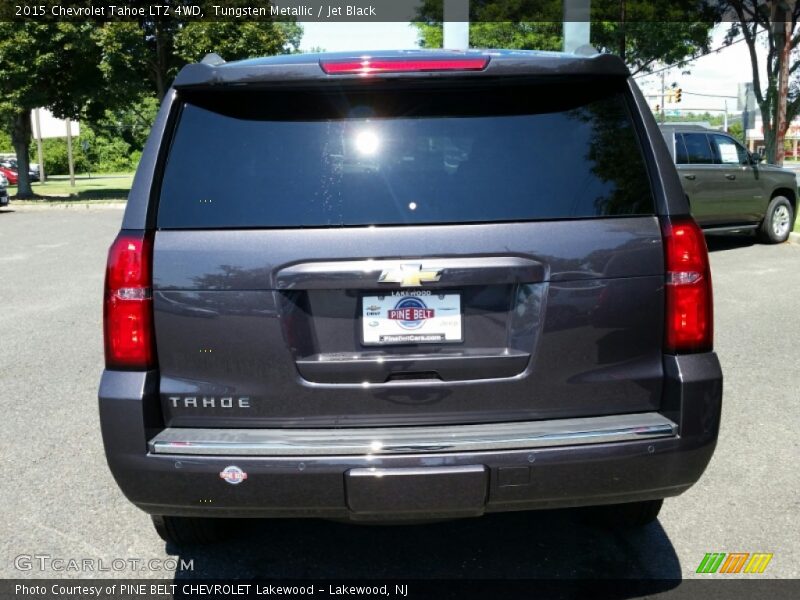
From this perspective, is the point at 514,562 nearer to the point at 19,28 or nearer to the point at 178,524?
the point at 178,524

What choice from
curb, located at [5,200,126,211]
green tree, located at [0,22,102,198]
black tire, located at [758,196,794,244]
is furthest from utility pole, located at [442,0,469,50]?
green tree, located at [0,22,102,198]

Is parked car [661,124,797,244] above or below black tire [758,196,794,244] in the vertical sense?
above

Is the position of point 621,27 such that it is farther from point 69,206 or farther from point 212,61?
point 212,61

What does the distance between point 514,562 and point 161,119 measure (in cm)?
218

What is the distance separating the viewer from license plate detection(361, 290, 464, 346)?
2.68 metres

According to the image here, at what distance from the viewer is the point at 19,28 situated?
26219 mm

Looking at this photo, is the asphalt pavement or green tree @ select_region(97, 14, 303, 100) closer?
the asphalt pavement

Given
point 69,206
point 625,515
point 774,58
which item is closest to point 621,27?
point 774,58

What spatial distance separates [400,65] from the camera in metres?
Answer: 2.71

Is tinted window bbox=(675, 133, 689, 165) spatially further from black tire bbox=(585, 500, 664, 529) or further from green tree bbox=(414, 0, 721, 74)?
green tree bbox=(414, 0, 721, 74)

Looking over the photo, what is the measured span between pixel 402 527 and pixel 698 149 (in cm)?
1044

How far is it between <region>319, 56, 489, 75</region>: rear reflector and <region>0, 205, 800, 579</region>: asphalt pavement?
1.92m

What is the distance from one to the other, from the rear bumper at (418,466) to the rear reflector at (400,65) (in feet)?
3.84

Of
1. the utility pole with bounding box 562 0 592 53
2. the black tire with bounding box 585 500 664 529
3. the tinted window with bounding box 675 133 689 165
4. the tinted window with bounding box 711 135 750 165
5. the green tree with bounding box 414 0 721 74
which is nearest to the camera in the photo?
the black tire with bounding box 585 500 664 529
